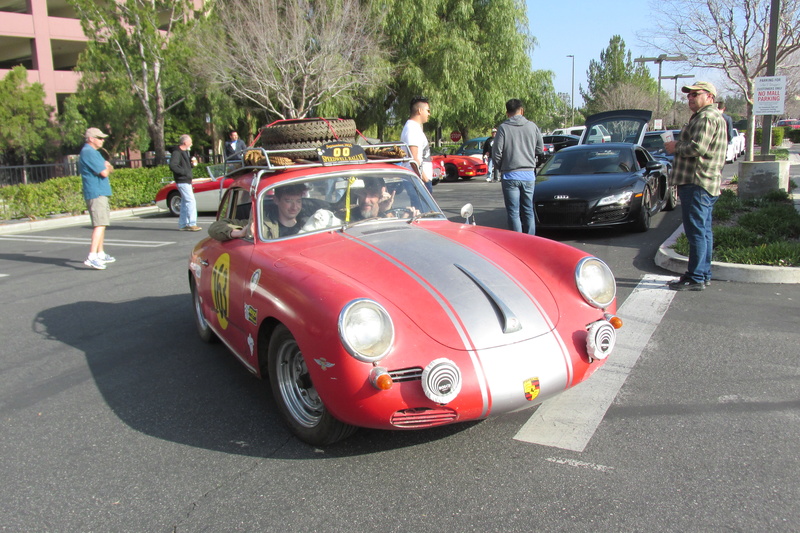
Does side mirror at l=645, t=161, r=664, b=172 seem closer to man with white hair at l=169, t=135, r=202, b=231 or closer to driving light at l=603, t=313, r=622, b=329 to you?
driving light at l=603, t=313, r=622, b=329

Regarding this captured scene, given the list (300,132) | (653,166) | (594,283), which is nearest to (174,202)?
(653,166)

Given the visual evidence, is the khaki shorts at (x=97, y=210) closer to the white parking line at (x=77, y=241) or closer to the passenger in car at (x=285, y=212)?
the white parking line at (x=77, y=241)

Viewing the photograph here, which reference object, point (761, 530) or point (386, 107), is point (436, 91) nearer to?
point (386, 107)

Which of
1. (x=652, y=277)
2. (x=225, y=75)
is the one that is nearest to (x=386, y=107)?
(x=225, y=75)

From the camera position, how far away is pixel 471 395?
114 inches

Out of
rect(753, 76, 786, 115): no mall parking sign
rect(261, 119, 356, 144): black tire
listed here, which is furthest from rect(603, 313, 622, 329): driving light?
rect(753, 76, 786, 115): no mall parking sign

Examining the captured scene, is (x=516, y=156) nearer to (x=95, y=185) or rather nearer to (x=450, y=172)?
(x=95, y=185)

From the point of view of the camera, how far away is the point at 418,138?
270 inches

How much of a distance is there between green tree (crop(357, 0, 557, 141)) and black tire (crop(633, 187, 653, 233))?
1687cm

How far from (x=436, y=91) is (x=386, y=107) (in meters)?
3.30

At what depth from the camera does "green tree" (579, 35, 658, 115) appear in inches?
2208

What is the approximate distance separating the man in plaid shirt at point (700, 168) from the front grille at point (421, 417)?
13.5 ft

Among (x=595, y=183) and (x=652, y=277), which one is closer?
(x=652, y=277)

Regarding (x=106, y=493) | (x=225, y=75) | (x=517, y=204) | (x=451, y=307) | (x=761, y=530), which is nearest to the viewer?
(x=761, y=530)
